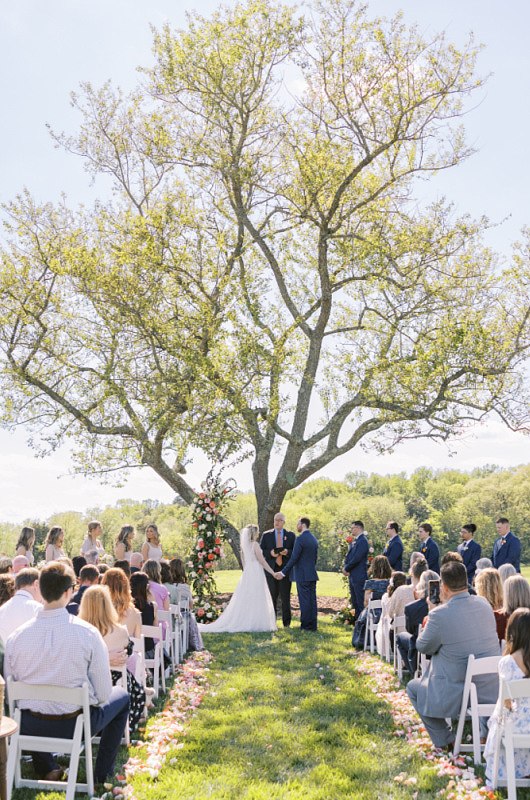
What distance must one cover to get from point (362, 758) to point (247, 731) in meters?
1.30

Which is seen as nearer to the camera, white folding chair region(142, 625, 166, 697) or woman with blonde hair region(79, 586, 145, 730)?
woman with blonde hair region(79, 586, 145, 730)

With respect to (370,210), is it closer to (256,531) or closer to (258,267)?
(258,267)

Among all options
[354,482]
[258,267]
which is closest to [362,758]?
[258,267]

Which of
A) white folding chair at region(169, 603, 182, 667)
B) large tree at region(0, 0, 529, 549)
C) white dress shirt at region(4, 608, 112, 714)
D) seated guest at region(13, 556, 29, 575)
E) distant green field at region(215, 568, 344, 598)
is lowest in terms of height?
distant green field at region(215, 568, 344, 598)

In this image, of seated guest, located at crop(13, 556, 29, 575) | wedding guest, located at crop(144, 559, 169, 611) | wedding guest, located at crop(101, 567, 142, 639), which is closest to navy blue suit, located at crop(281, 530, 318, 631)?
wedding guest, located at crop(144, 559, 169, 611)

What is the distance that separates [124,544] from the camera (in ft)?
38.8

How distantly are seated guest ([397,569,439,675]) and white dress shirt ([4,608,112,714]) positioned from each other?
3.86 metres

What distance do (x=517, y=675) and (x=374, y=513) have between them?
2352 cm

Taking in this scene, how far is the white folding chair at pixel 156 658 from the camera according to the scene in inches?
315

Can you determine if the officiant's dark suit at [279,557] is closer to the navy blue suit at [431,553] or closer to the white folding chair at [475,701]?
the navy blue suit at [431,553]

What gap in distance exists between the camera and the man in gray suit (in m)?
6.13

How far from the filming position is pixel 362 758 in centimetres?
614

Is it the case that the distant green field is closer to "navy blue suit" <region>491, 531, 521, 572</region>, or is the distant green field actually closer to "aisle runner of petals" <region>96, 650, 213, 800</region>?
"navy blue suit" <region>491, 531, 521, 572</region>

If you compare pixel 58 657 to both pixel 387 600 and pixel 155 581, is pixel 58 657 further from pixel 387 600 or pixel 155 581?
pixel 387 600
